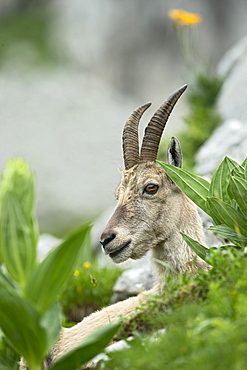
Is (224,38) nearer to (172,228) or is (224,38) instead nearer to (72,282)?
(72,282)

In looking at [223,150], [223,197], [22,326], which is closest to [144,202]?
[223,197]

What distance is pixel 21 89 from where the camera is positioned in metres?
38.2

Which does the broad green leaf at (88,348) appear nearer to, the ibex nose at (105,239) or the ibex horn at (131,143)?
the ibex nose at (105,239)

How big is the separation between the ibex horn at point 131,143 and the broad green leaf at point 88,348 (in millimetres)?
3046

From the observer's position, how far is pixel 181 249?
6285mm

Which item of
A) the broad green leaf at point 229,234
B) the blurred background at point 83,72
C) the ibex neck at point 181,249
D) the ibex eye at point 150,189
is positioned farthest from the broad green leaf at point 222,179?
the blurred background at point 83,72

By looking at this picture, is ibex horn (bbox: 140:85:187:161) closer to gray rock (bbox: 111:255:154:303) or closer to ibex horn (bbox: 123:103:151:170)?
ibex horn (bbox: 123:103:151:170)

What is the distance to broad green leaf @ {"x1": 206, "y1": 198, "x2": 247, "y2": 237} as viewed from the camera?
521 centimetres

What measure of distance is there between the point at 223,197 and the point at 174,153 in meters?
1.25

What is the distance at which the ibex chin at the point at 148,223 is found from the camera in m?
6.05

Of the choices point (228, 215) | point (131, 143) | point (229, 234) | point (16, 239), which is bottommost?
point (229, 234)

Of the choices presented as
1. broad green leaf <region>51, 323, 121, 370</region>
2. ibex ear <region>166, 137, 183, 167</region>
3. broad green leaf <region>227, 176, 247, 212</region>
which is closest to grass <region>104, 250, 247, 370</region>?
broad green leaf <region>51, 323, 121, 370</region>

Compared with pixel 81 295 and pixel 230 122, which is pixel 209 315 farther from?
pixel 230 122

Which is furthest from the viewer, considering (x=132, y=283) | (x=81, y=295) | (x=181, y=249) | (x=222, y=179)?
(x=81, y=295)
